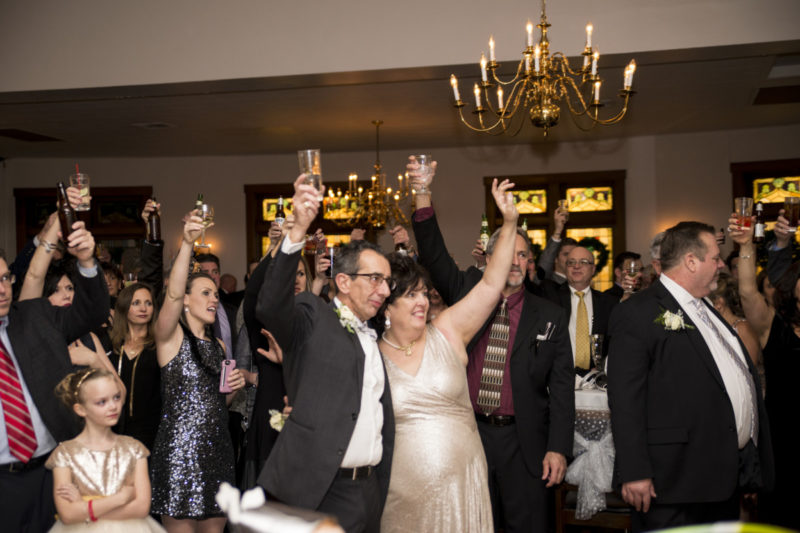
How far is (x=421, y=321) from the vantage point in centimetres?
295

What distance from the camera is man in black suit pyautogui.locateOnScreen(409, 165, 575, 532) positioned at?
365cm

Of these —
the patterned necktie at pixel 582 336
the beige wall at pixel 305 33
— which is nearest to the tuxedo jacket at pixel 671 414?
the patterned necktie at pixel 582 336

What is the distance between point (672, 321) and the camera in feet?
10.7

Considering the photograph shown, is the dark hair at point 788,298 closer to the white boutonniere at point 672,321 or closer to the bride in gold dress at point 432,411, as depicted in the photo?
the white boutonniere at point 672,321

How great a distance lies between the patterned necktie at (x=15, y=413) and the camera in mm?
3098

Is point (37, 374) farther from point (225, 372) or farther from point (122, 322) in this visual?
point (122, 322)

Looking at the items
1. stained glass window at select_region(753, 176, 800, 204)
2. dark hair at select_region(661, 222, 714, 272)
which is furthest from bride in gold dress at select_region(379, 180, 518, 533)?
stained glass window at select_region(753, 176, 800, 204)

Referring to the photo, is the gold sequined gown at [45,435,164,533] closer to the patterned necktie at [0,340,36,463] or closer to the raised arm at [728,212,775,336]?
the patterned necktie at [0,340,36,463]

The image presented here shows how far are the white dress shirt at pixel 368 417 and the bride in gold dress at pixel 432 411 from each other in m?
0.17

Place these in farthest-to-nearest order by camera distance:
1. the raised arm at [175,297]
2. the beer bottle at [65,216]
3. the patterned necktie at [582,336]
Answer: the patterned necktie at [582,336] < the raised arm at [175,297] < the beer bottle at [65,216]

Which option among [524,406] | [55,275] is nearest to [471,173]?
[55,275]

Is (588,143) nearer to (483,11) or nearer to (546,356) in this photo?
(483,11)

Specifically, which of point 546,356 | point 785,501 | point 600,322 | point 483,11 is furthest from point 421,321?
point 483,11

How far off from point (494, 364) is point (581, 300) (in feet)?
8.23
